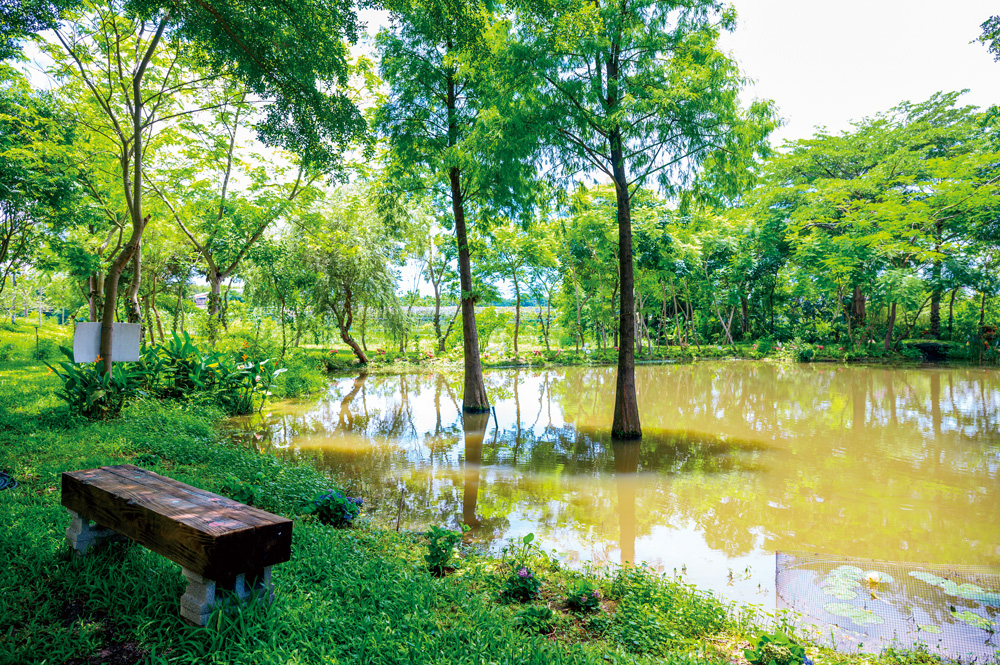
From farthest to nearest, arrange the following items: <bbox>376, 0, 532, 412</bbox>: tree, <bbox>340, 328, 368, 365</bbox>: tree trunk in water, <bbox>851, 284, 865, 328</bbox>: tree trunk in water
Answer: <bbox>851, 284, 865, 328</bbox>: tree trunk in water → <bbox>340, 328, 368, 365</bbox>: tree trunk in water → <bbox>376, 0, 532, 412</bbox>: tree

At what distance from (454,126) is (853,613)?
948 cm

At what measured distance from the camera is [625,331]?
852 centimetres

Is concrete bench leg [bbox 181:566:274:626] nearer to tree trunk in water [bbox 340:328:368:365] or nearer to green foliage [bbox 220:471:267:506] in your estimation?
green foliage [bbox 220:471:267:506]

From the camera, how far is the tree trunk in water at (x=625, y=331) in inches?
334

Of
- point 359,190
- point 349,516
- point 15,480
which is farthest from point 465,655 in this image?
point 359,190

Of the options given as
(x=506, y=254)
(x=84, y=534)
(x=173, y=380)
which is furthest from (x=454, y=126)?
(x=506, y=254)

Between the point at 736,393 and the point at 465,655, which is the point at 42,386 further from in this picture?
the point at 736,393

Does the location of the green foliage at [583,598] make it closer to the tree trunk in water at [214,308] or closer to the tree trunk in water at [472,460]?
the tree trunk in water at [472,460]

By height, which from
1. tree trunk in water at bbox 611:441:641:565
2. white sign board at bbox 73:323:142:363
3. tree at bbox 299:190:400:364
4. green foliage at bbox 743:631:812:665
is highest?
tree at bbox 299:190:400:364

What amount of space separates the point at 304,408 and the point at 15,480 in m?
7.23

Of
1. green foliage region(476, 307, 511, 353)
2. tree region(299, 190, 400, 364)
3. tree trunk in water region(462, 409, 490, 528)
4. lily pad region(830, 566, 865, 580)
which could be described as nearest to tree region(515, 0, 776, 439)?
tree trunk in water region(462, 409, 490, 528)

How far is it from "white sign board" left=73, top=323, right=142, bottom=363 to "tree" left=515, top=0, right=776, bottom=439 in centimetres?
644

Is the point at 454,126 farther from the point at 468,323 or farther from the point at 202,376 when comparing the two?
the point at 202,376

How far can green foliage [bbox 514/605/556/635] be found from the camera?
279 centimetres
